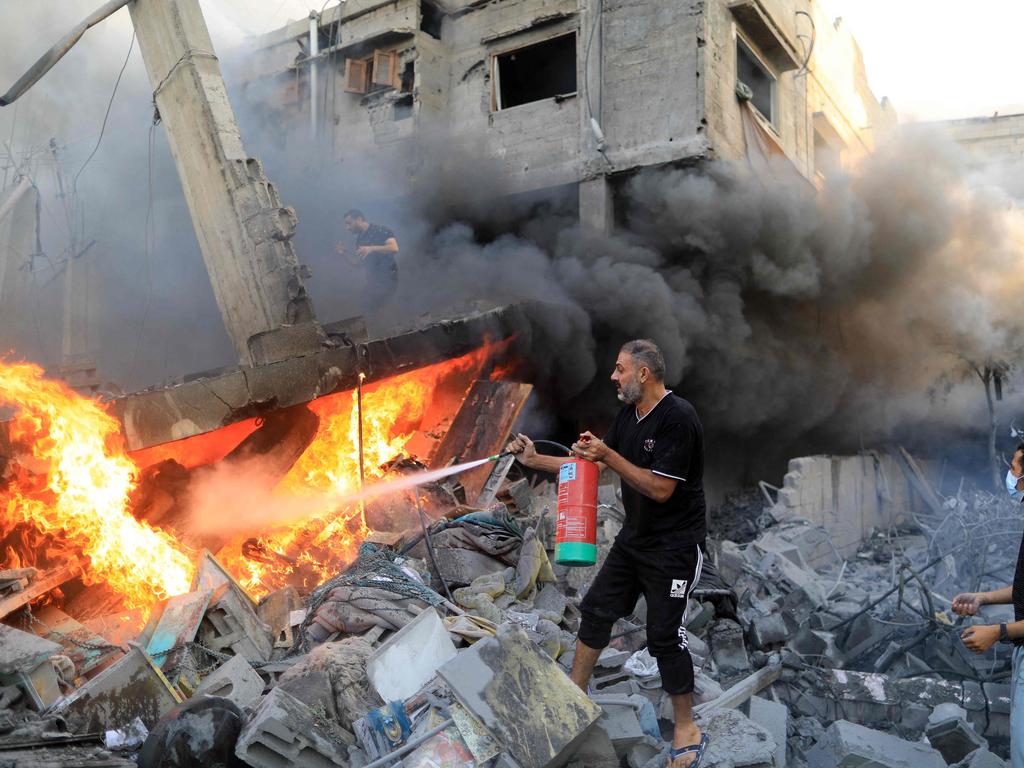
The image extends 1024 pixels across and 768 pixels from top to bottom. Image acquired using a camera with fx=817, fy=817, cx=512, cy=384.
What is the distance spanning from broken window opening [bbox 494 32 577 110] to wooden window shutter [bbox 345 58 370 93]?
2578 mm

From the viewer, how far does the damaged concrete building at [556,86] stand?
42.0ft

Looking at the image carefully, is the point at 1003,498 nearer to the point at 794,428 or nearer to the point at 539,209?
the point at 794,428

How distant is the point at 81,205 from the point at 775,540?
13664mm

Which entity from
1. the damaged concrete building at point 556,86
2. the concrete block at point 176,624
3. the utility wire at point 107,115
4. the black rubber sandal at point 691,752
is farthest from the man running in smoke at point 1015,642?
the utility wire at point 107,115

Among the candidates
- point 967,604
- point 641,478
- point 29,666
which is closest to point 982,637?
point 967,604

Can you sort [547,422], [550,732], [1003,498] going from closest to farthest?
[550,732], [1003,498], [547,422]

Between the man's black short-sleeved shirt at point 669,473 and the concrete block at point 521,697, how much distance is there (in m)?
0.76

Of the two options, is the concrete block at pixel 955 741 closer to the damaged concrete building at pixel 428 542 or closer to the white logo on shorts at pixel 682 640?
the damaged concrete building at pixel 428 542

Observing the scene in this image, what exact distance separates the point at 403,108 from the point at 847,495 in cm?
1033

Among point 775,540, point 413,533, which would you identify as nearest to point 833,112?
point 775,540

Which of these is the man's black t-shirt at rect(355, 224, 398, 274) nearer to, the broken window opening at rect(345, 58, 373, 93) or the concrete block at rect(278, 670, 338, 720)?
the broken window opening at rect(345, 58, 373, 93)

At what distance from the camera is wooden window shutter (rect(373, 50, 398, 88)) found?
14.9 metres

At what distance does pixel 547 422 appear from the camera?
40.2 ft

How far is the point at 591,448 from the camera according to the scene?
3918 mm
